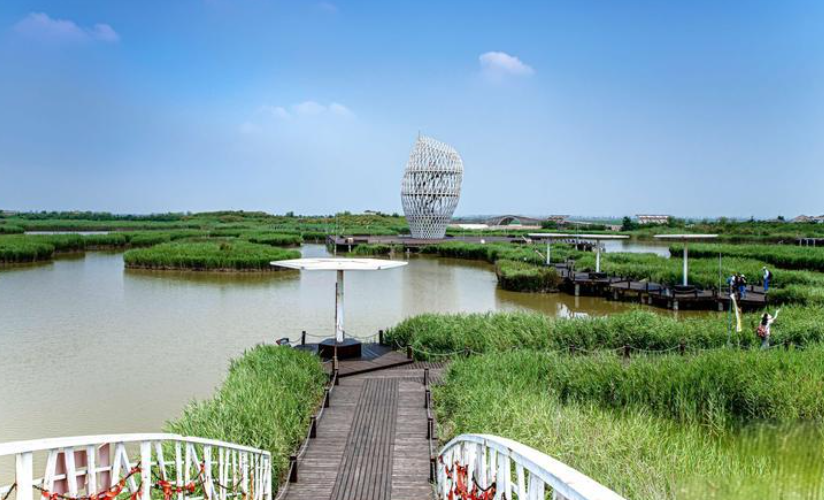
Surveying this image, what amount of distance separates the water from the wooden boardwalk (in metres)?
3.31

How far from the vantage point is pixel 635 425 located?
7.70 m

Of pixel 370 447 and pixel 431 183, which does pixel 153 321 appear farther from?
pixel 431 183

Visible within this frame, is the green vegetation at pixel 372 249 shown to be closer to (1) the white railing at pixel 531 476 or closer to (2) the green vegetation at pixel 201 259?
(2) the green vegetation at pixel 201 259

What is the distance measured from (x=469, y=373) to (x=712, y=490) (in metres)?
8.12

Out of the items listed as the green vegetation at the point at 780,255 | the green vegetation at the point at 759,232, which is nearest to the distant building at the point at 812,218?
the green vegetation at the point at 759,232

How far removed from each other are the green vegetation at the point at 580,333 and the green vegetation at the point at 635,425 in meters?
2.33

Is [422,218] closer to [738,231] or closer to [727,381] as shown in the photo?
[738,231]

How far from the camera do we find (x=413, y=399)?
35.2ft

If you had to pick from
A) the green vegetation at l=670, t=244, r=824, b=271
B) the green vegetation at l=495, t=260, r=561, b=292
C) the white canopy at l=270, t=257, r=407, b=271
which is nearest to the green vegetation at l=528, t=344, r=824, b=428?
the white canopy at l=270, t=257, r=407, b=271

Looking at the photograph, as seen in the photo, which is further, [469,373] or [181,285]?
[181,285]

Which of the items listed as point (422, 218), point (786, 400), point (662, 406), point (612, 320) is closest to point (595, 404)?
point (662, 406)

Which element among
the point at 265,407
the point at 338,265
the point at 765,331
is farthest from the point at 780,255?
the point at 265,407

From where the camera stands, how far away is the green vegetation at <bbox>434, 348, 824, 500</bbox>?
18.5ft

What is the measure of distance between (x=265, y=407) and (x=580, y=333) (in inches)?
356
